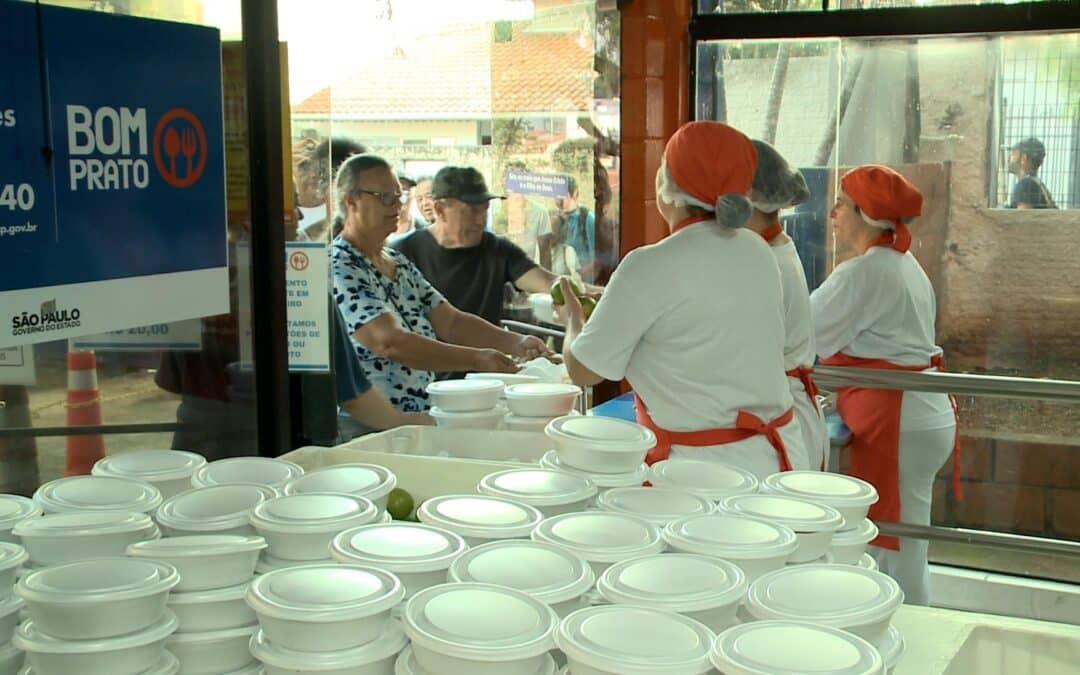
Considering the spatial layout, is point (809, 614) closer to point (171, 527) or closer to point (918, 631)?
point (918, 631)

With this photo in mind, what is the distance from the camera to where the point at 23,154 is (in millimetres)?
2016

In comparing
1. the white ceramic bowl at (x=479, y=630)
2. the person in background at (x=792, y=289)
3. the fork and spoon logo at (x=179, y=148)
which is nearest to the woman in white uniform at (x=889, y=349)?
the person in background at (x=792, y=289)

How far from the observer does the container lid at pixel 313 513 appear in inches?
61.7

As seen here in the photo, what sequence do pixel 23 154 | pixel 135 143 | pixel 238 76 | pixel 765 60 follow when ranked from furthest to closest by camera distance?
pixel 765 60
pixel 238 76
pixel 135 143
pixel 23 154

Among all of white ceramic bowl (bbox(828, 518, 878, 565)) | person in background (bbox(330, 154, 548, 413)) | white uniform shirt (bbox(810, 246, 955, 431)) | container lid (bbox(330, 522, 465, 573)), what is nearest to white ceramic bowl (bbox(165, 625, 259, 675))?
container lid (bbox(330, 522, 465, 573))

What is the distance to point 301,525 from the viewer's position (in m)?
1.57

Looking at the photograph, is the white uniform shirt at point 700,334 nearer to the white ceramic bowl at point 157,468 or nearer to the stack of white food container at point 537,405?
the stack of white food container at point 537,405

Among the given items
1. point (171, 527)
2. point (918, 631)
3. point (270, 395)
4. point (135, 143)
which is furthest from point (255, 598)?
point (270, 395)

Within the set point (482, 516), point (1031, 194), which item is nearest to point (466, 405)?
point (482, 516)

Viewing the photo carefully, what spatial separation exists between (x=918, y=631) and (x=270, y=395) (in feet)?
5.44

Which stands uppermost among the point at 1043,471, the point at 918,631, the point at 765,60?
the point at 765,60

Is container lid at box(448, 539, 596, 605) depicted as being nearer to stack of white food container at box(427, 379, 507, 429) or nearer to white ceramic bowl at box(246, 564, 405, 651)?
white ceramic bowl at box(246, 564, 405, 651)

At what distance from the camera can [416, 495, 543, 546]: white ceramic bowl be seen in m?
1.65

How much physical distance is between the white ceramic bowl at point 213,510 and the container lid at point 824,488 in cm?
85
